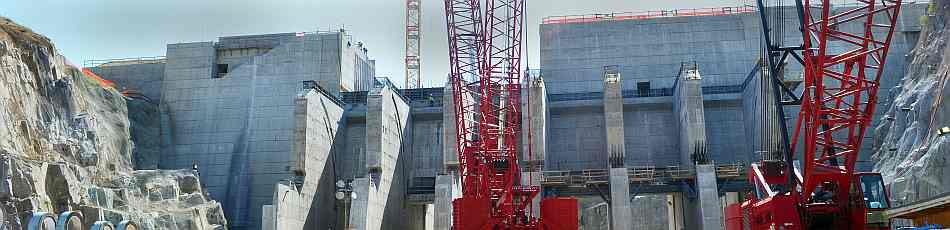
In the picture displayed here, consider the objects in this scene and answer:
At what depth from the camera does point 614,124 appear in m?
51.5

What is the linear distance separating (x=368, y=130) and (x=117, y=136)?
1574 cm

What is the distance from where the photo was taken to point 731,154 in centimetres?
5750

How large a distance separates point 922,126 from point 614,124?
54.6ft

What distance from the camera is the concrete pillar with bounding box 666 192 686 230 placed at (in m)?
58.8

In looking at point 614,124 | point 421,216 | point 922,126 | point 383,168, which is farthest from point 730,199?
point 383,168

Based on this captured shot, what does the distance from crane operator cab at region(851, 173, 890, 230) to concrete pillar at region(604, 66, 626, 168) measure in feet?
79.6

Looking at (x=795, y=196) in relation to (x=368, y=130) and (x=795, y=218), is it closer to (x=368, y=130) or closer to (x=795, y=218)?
(x=795, y=218)

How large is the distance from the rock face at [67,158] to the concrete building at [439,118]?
248 inches

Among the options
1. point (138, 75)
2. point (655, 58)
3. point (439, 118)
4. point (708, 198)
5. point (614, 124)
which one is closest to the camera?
point (708, 198)

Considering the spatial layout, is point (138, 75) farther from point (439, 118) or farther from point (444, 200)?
point (444, 200)

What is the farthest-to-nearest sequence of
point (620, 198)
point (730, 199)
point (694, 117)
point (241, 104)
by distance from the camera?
point (241, 104)
point (730, 199)
point (694, 117)
point (620, 198)

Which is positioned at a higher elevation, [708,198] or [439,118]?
[439,118]

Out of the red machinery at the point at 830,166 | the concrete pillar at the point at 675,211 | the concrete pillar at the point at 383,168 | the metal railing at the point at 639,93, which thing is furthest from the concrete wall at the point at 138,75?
the red machinery at the point at 830,166

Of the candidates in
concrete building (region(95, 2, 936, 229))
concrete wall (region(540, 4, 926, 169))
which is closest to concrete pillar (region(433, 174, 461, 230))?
concrete building (region(95, 2, 936, 229))
